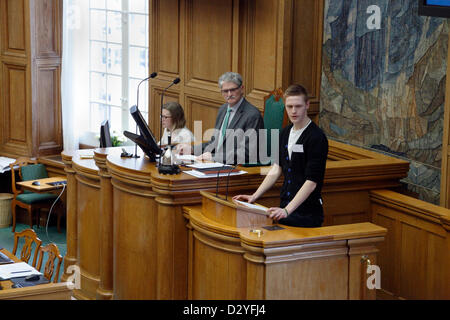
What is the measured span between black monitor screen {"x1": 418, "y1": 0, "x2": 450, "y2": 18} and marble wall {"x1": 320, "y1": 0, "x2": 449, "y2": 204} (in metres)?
1.14

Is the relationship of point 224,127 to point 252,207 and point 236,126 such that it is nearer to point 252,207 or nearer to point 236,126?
point 236,126

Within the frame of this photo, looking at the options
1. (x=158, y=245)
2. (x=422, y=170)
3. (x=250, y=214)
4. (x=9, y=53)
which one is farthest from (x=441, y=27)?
(x=9, y=53)

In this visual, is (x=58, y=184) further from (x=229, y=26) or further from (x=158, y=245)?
(x=158, y=245)

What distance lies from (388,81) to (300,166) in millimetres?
1958

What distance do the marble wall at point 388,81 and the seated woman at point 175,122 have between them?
1.52 m


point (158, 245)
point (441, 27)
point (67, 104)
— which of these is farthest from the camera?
point (67, 104)

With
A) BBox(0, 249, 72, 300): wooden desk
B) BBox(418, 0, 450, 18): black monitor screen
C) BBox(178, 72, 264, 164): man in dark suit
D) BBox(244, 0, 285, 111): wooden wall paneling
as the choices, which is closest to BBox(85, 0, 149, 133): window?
BBox(244, 0, 285, 111): wooden wall paneling

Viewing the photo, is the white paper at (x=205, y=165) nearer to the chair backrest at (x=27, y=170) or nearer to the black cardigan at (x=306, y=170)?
the black cardigan at (x=306, y=170)

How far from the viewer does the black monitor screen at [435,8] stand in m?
4.62

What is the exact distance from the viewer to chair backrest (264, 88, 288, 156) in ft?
20.7

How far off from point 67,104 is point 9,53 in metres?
1.02

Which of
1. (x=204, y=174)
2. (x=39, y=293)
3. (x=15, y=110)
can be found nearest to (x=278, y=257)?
(x=204, y=174)

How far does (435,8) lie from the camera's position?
15.3ft

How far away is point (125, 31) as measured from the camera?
9617mm
